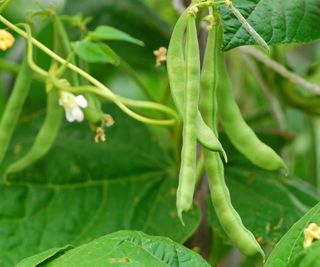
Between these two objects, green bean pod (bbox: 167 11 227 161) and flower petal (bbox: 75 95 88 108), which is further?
flower petal (bbox: 75 95 88 108)

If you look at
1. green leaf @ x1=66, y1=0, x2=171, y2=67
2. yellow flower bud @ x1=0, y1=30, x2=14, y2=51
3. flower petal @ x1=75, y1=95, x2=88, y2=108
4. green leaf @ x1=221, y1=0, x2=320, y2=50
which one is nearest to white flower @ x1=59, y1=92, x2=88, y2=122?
flower petal @ x1=75, y1=95, x2=88, y2=108

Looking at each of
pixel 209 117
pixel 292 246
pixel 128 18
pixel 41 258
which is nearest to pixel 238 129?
pixel 209 117

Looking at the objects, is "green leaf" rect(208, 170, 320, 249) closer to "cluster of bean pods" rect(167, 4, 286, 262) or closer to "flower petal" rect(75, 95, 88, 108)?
"cluster of bean pods" rect(167, 4, 286, 262)

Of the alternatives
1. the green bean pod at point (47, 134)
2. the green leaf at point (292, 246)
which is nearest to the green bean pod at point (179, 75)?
the green leaf at point (292, 246)

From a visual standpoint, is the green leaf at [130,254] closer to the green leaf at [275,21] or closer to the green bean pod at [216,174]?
the green bean pod at [216,174]

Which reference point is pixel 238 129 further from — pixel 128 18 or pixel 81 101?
pixel 128 18

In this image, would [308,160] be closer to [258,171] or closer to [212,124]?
[258,171]
